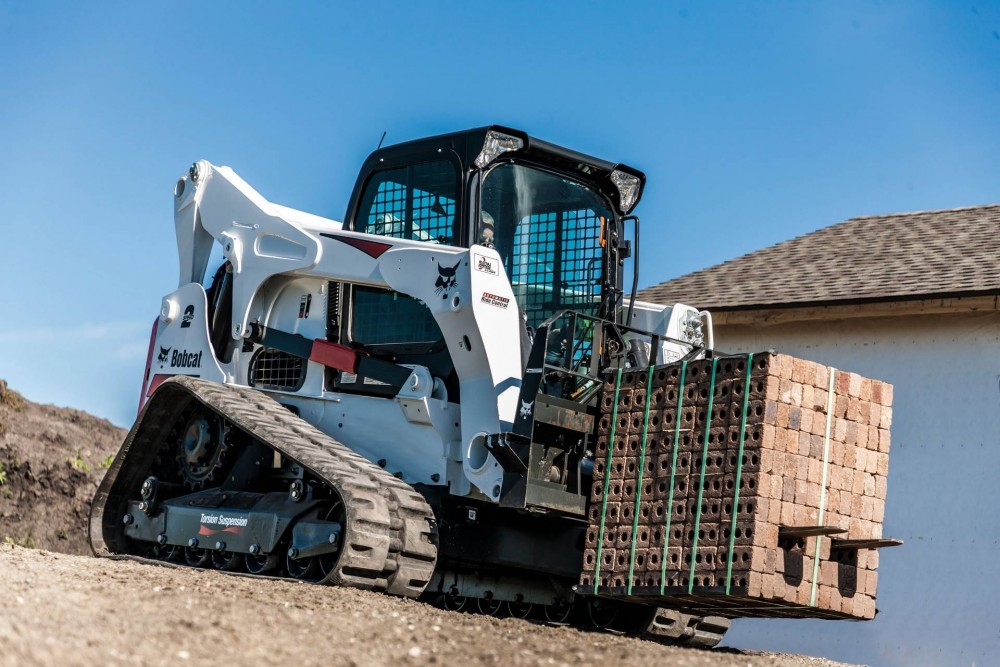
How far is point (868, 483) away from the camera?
8.75m

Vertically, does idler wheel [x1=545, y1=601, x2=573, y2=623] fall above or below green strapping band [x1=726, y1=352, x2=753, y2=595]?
below

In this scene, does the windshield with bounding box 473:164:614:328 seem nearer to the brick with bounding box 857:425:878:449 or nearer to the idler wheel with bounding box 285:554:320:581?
the idler wheel with bounding box 285:554:320:581

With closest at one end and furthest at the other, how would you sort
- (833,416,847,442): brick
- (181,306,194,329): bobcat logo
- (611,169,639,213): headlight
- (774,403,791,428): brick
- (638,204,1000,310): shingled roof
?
(774,403,791,428): brick
(833,416,847,442): brick
(611,169,639,213): headlight
(181,306,194,329): bobcat logo
(638,204,1000,310): shingled roof

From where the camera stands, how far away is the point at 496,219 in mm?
10414

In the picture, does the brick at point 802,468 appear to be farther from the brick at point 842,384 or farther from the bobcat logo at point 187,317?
the bobcat logo at point 187,317

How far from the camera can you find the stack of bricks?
26.9ft

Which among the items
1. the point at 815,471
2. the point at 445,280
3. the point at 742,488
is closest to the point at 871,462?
the point at 815,471

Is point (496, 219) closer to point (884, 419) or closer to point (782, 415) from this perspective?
point (782, 415)

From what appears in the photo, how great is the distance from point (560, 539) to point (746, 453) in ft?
7.54

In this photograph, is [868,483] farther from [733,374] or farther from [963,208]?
[963,208]

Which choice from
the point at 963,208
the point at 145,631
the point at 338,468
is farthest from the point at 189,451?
the point at 963,208

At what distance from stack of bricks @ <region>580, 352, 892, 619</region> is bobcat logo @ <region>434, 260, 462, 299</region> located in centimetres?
137

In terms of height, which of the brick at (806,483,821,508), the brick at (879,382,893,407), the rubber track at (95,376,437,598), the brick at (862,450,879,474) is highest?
the brick at (879,382,893,407)

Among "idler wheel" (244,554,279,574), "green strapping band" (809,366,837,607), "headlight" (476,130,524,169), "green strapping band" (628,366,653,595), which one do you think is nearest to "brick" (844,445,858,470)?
"green strapping band" (809,366,837,607)
